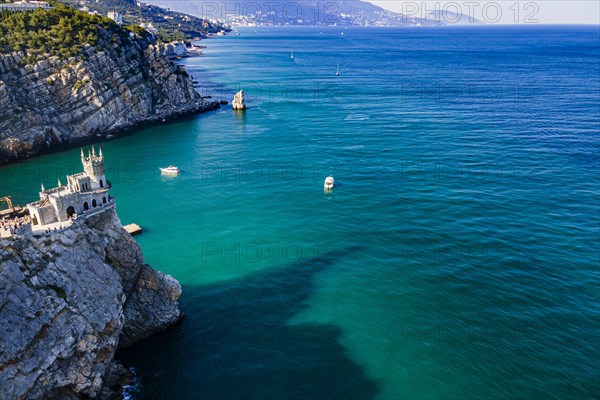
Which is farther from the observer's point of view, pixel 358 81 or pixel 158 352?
pixel 358 81

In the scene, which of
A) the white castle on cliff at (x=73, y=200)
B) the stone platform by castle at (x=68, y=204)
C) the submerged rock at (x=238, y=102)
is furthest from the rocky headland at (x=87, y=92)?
the stone platform by castle at (x=68, y=204)

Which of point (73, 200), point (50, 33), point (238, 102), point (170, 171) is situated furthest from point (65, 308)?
point (238, 102)

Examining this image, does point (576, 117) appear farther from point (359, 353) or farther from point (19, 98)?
point (19, 98)

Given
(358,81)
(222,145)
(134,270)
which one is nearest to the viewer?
(134,270)

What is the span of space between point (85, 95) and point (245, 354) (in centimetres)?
10039

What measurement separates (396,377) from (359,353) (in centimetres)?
500

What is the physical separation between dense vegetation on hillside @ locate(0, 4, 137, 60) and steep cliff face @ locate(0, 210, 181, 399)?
3719 inches

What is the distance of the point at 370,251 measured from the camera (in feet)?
225

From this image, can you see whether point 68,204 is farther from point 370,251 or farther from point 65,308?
point 370,251

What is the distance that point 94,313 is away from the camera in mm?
39688

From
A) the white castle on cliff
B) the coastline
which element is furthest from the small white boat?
the white castle on cliff

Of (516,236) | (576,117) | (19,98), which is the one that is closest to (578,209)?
(516,236)

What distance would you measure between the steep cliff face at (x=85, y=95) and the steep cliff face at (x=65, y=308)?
74833 millimetres

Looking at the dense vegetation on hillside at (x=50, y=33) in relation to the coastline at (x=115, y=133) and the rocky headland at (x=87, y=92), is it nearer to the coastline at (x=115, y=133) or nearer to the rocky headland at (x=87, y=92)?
the rocky headland at (x=87, y=92)
